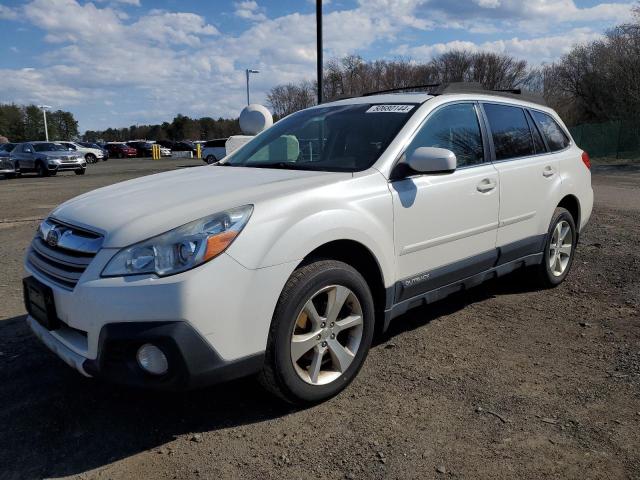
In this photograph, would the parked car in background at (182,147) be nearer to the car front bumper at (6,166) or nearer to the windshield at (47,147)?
the windshield at (47,147)

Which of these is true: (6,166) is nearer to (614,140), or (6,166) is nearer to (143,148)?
(614,140)

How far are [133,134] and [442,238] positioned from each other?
112 m

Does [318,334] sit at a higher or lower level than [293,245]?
lower

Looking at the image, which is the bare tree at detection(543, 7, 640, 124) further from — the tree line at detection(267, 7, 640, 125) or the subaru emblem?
the subaru emblem

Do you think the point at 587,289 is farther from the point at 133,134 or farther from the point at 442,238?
the point at 133,134

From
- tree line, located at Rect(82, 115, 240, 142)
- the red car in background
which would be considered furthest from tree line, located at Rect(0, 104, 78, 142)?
the red car in background

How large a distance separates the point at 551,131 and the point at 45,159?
24.1 meters

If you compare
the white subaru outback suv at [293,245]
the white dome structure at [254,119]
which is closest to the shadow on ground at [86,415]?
the white subaru outback suv at [293,245]

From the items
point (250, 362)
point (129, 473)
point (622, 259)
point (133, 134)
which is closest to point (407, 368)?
point (250, 362)

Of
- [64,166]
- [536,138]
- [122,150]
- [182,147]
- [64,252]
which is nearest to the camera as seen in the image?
[64,252]

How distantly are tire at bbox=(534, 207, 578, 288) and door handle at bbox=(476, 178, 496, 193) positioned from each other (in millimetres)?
1093

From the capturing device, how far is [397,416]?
2887 millimetres

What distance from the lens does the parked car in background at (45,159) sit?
24.2 m

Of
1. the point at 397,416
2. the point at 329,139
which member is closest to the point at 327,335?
the point at 397,416
